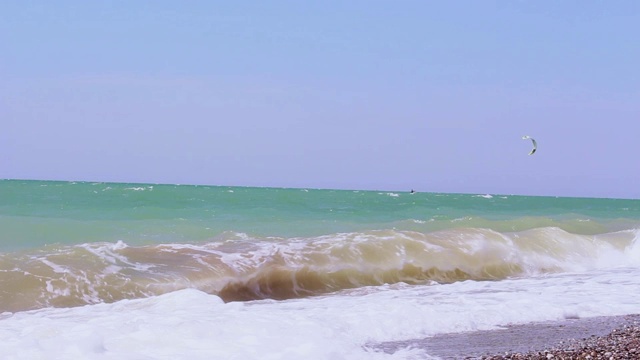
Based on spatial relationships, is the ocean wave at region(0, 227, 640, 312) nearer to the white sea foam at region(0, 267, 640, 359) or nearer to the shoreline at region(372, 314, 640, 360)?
the white sea foam at region(0, 267, 640, 359)

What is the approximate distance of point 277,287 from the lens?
476 inches

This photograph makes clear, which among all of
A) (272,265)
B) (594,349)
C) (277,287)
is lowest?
(277,287)

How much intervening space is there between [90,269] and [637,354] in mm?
7912

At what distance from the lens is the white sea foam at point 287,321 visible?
6.75 meters

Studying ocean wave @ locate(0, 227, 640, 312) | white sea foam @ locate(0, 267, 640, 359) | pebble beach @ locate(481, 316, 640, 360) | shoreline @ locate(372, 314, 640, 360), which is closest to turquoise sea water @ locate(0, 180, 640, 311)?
ocean wave @ locate(0, 227, 640, 312)

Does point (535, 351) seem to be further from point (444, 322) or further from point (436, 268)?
point (436, 268)

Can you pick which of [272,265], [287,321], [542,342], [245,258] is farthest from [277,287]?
[542,342]

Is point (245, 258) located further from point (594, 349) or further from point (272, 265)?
point (594, 349)

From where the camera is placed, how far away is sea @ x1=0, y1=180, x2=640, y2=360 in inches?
279

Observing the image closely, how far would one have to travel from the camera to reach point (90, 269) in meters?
11.5

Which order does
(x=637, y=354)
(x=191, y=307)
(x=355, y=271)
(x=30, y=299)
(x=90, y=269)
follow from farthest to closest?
1. (x=355, y=271)
2. (x=90, y=269)
3. (x=30, y=299)
4. (x=191, y=307)
5. (x=637, y=354)

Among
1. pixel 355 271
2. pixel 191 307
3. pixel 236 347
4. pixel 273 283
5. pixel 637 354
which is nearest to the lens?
pixel 637 354

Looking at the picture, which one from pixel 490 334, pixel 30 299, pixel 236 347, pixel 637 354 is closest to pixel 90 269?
pixel 30 299

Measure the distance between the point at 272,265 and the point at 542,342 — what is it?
6.22m
